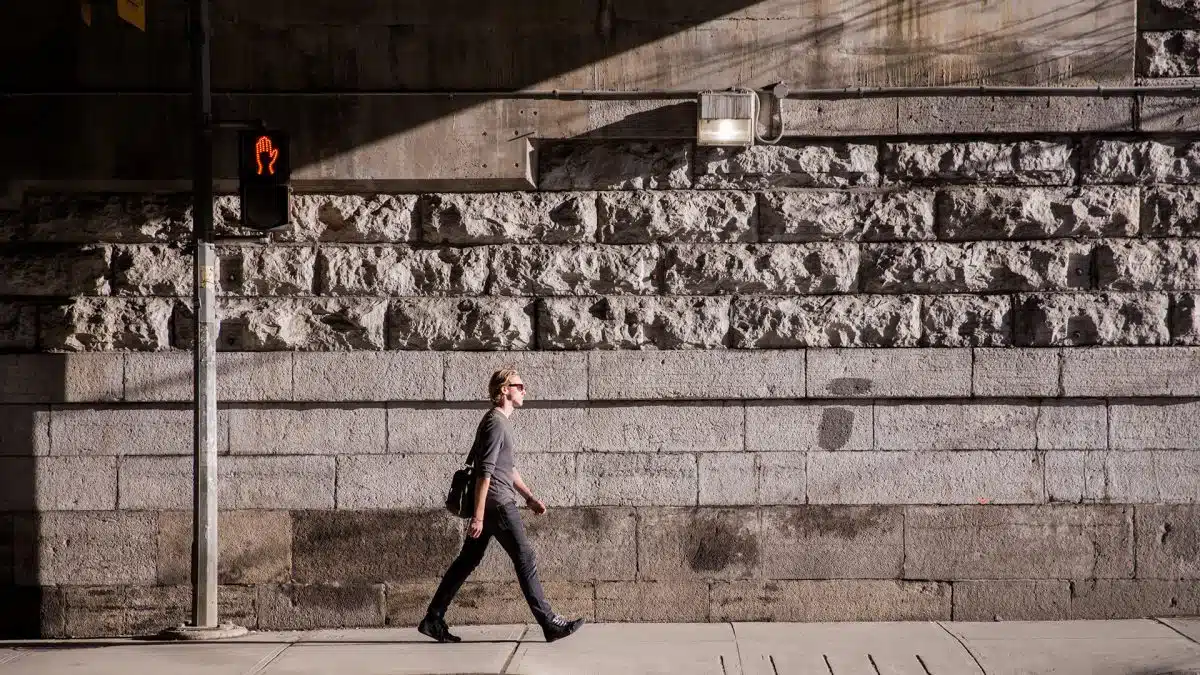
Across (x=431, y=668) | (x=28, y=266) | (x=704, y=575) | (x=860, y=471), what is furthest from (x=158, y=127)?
(x=860, y=471)

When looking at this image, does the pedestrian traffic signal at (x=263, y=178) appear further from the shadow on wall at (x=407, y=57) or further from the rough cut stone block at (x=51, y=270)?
Result: the rough cut stone block at (x=51, y=270)

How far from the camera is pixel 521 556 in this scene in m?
7.80

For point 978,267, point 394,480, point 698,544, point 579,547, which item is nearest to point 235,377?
point 394,480

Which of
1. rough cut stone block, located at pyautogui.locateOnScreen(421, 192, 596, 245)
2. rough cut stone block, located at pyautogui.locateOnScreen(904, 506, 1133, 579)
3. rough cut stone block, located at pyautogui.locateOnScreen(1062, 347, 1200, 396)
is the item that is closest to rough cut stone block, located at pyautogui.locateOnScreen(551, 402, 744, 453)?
rough cut stone block, located at pyautogui.locateOnScreen(421, 192, 596, 245)

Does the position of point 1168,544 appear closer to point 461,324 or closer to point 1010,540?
point 1010,540

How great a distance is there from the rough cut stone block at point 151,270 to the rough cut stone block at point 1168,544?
23.3 feet

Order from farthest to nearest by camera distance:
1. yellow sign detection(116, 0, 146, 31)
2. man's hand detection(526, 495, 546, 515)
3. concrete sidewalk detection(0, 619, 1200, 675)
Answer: yellow sign detection(116, 0, 146, 31) < man's hand detection(526, 495, 546, 515) < concrete sidewalk detection(0, 619, 1200, 675)

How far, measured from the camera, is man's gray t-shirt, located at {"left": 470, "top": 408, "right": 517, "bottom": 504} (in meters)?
7.75

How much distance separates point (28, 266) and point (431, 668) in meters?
4.26

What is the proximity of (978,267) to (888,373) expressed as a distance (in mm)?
1010

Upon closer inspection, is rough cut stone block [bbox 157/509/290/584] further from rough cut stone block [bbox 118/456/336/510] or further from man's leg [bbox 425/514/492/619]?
man's leg [bbox 425/514/492/619]

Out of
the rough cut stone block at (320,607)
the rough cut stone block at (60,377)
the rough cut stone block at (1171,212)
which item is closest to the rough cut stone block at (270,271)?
the rough cut stone block at (60,377)

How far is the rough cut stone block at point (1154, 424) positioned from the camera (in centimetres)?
880

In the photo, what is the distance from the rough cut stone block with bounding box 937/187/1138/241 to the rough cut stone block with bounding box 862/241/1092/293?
0.09m
